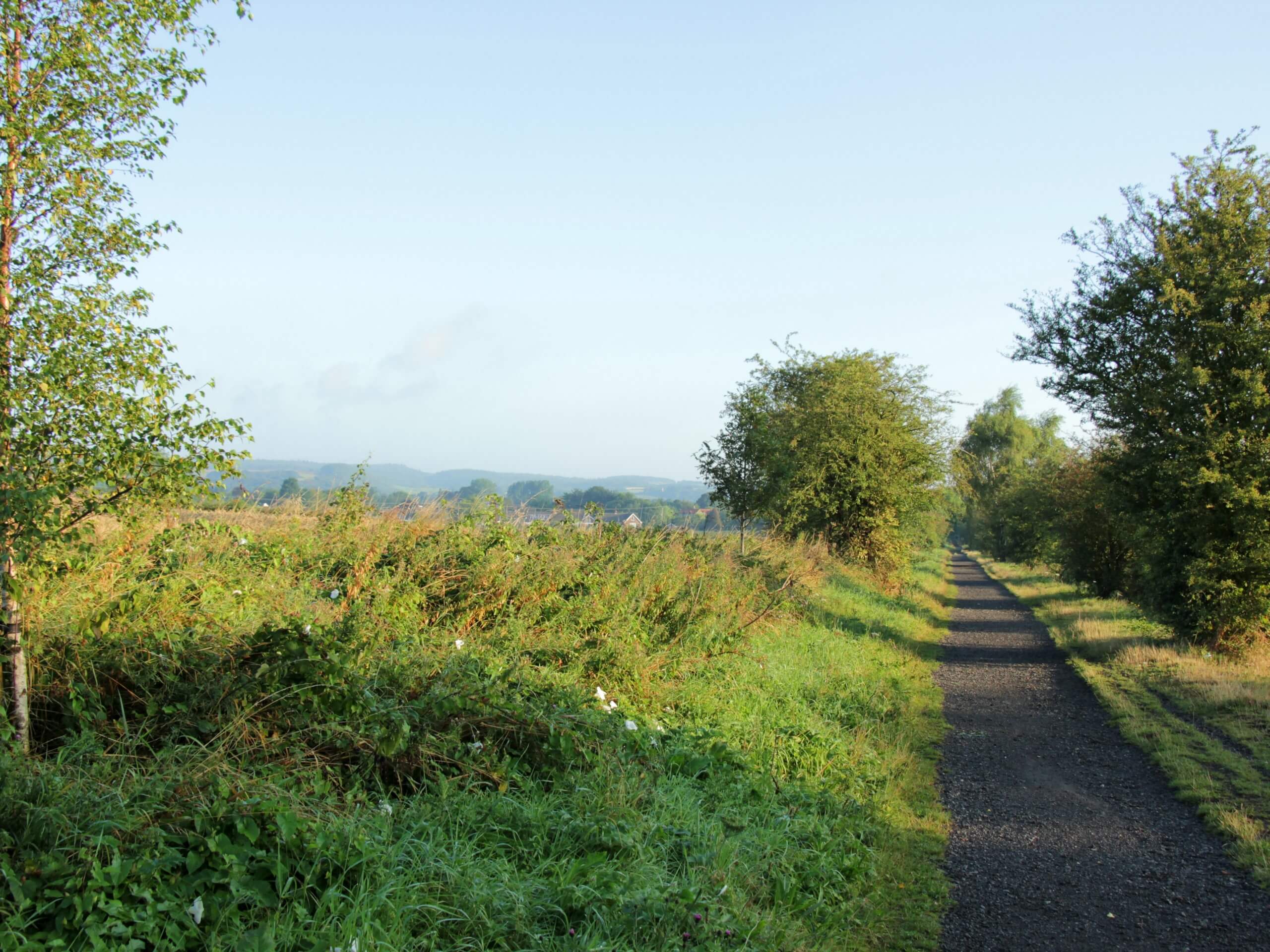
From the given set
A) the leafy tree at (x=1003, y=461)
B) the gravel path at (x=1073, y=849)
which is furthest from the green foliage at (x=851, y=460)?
the leafy tree at (x=1003, y=461)

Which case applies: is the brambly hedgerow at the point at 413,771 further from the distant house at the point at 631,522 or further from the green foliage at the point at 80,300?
the distant house at the point at 631,522

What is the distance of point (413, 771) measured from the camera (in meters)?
4.95

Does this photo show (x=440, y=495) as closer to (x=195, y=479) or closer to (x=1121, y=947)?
(x=195, y=479)

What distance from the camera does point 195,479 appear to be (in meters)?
4.86

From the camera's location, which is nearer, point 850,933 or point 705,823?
point 850,933

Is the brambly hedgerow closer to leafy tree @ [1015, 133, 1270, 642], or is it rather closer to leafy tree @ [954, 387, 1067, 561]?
leafy tree @ [1015, 133, 1270, 642]

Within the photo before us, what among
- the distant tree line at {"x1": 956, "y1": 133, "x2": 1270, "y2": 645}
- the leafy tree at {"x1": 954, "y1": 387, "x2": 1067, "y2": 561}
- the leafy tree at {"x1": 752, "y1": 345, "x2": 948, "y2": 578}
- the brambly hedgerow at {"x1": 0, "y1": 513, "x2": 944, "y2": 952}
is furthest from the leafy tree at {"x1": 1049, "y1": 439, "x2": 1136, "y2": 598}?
the brambly hedgerow at {"x1": 0, "y1": 513, "x2": 944, "y2": 952}

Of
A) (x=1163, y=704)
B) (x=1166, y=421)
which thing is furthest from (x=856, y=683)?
(x=1166, y=421)

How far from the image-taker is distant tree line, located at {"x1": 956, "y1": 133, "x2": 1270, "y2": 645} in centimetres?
1328

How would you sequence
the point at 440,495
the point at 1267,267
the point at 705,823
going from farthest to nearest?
1. the point at 1267,267
2. the point at 440,495
3. the point at 705,823

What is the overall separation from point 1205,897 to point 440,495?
8887 mm

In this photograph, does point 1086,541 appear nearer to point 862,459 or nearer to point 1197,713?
point 862,459

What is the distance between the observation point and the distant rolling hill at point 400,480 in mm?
11234

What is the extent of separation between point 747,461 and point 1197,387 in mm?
11021
